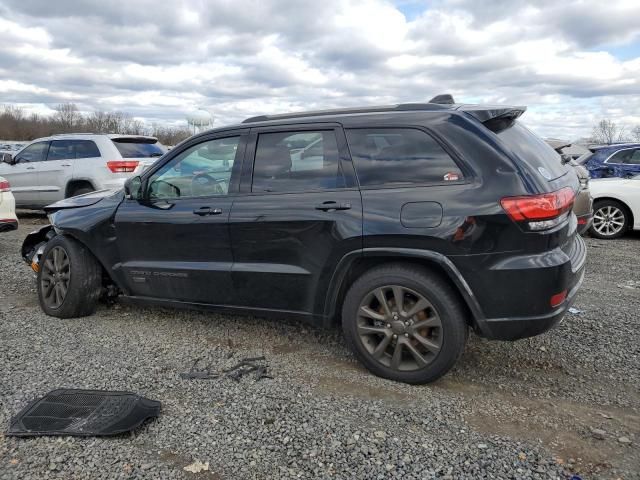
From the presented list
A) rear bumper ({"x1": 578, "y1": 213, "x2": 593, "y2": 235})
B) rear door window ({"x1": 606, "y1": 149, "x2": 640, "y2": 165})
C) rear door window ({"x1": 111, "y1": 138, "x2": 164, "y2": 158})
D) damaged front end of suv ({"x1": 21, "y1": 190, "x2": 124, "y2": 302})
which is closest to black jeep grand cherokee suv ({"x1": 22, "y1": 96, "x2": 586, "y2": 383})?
damaged front end of suv ({"x1": 21, "y1": 190, "x2": 124, "y2": 302})

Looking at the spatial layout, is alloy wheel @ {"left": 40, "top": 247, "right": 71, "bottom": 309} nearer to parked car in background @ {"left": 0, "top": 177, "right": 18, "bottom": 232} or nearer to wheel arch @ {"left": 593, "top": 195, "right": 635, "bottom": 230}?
parked car in background @ {"left": 0, "top": 177, "right": 18, "bottom": 232}

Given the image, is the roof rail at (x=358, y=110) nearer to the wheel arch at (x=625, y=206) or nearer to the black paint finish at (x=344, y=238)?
the black paint finish at (x=344, y=238)

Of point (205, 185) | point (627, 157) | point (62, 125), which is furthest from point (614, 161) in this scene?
point (62, 125)

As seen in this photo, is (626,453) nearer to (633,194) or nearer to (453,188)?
(453,188)

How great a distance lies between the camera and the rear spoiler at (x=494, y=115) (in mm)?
3305

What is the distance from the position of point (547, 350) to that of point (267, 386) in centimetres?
217

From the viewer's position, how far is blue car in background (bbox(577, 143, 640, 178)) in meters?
9.93

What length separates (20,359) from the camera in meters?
3.76

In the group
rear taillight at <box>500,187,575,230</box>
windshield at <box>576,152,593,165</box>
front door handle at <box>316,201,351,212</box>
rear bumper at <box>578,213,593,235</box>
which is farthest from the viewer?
windshield at <box>576,152,593,165</box>

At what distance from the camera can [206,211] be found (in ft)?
12.8

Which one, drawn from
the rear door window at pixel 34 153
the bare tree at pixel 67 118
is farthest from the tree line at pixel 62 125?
the rear door window at pixel 34 153

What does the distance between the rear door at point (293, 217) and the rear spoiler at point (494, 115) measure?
2.86 ft

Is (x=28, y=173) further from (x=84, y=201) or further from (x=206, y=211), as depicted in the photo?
(x=206, y=211)

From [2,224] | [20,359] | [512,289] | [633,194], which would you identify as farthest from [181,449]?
[633,194]
